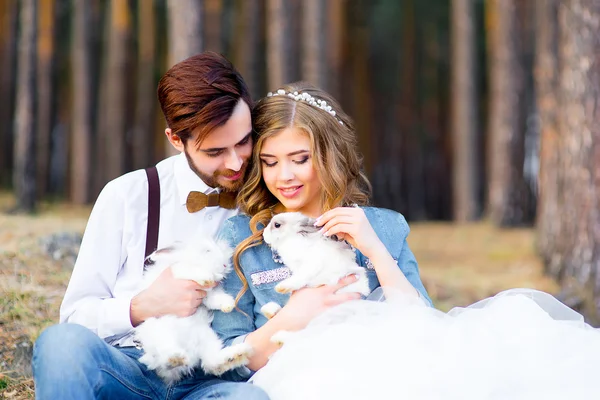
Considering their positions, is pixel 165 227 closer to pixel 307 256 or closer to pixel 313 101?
pixel 307 256

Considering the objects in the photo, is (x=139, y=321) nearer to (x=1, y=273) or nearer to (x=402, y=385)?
(x=402, y=385)

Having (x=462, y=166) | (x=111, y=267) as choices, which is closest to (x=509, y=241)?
(x=462, y=166)

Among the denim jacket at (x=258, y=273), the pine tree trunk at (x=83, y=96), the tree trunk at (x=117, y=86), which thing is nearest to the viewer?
the denim jacket at (x=258, y=273)

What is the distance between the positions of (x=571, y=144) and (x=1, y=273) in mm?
4355

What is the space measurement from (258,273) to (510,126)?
7982 mm

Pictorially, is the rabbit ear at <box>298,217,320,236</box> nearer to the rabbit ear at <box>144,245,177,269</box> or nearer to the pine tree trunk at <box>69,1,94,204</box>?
the rabbit ear at <box>144,245,177,269</box>

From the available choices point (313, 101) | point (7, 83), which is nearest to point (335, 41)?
point (7, 83)

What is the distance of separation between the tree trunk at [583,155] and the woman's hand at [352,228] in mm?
3238

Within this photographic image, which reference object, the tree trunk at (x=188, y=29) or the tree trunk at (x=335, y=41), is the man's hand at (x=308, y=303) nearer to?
the tree trunk at (x=188, y=29)

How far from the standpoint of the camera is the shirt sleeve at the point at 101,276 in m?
2.76

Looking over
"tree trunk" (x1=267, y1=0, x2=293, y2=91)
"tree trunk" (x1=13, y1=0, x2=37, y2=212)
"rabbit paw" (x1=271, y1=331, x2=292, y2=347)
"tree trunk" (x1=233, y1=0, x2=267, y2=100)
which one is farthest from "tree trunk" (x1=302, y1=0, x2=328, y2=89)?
"rabbit paw" (x1=271, y1=331, x2=292, y2=347)

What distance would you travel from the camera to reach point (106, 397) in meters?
2.48

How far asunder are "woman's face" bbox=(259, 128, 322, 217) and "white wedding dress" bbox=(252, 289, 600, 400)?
1.87 ft

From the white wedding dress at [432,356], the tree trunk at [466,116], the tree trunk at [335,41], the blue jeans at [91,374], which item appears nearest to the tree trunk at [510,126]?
the tree trunk at [466,116]
